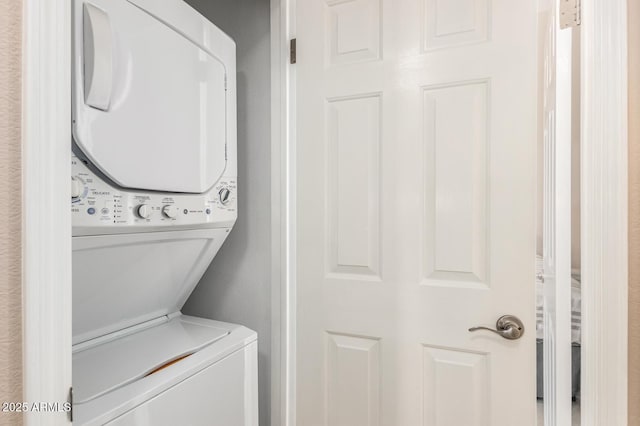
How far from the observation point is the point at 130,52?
2.99 ft

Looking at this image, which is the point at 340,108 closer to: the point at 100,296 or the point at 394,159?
the point at 394,159

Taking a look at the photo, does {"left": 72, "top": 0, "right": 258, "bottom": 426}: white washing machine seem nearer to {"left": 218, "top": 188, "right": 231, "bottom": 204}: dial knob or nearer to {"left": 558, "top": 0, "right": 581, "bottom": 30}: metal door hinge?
{"left": 218, "top": 188, "right": 231, "bottom": 204}: dial knob

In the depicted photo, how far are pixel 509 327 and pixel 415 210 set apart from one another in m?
0.48

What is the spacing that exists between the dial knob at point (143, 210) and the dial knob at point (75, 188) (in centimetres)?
16

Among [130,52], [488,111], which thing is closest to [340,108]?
[488,111]

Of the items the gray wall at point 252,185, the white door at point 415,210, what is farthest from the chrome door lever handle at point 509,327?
the gray wall at point 252,185

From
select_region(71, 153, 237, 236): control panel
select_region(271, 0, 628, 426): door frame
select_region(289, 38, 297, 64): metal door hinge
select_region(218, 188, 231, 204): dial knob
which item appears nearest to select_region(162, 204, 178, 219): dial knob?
select_region(71, 153, 237, 236): control panel

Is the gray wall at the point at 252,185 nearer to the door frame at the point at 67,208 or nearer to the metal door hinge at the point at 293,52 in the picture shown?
the metal door hinge at the point at 293,52

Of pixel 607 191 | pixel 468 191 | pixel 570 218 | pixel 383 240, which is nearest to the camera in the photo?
pixel 607 191

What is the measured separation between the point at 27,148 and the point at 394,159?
1.05 metres

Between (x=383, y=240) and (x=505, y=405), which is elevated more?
(x=383, y=240)

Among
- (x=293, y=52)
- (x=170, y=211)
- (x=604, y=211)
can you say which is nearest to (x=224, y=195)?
(x=170, y=211)

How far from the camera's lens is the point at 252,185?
5.04 ft

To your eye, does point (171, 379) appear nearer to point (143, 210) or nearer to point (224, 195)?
point (143, 210)
